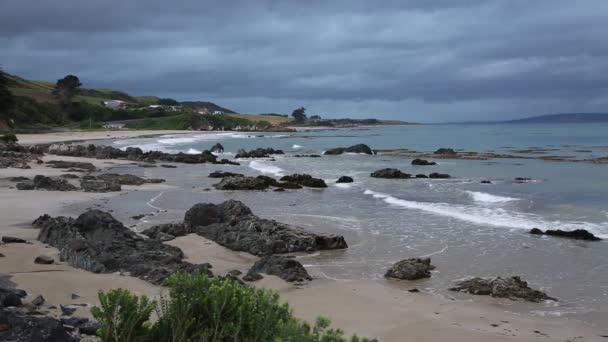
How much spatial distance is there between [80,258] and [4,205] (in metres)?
9.19

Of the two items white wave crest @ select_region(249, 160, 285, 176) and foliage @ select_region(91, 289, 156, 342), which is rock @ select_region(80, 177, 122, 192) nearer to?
white wave crest @ select_region(249, 160, 285, 176)

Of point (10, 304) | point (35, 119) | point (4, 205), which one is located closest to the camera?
point (10, 304)

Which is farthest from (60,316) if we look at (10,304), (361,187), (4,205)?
(361,187)

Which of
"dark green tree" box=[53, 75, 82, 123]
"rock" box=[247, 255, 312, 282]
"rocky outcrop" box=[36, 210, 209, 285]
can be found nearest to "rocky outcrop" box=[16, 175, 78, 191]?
"rocky outcrop" box=[36, 210, 209, 285]

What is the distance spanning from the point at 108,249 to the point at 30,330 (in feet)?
22.2

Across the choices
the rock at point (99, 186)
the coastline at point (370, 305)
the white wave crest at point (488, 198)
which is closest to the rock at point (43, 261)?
the coastline at point (370, 305)

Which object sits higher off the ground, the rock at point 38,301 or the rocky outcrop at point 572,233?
the rock at point 38,301

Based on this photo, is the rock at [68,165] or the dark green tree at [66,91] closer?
the rock at [68,165]

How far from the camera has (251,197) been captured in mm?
25516

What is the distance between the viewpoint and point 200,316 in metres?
4.97

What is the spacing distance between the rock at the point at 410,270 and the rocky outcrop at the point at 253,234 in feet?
9.18

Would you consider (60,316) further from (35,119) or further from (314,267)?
(35,119)

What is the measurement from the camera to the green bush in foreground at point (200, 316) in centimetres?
473

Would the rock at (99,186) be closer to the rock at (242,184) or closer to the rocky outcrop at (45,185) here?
the rocky outcrop at (45,185)
